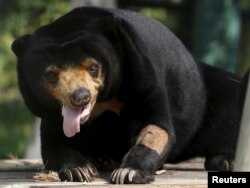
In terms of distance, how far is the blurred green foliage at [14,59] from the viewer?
13.2m

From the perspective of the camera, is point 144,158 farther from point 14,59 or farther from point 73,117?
point 14,59

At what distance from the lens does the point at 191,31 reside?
467 inches

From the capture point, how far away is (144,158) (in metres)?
7.00

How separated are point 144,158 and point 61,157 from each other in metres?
0.64

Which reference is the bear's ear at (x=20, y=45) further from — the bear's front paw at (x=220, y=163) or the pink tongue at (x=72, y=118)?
the bear's front paw at (x=220, y=163)

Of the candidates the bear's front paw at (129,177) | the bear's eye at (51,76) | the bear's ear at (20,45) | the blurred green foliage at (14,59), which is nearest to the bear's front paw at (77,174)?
the bear's front paw at (129,177)

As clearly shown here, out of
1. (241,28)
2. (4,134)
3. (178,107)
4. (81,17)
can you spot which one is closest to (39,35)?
(81,17)

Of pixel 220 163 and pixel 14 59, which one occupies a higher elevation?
pixel 14 59

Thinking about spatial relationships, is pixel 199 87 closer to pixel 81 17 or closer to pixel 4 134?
pixel 81 17

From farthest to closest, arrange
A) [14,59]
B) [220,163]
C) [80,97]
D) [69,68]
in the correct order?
[14,59], [220,163], [69,68], [80,97]

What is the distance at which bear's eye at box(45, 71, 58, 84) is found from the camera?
6953 mm

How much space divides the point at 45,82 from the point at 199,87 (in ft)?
5.53

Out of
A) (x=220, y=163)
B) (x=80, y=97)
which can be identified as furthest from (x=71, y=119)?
(x=220, y=163)

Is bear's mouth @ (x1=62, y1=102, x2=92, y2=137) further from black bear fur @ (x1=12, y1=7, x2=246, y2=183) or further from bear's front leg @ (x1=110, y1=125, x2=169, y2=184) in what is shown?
bear's front leg @ (x1=110, y1=125, x2=169, y2=184)
